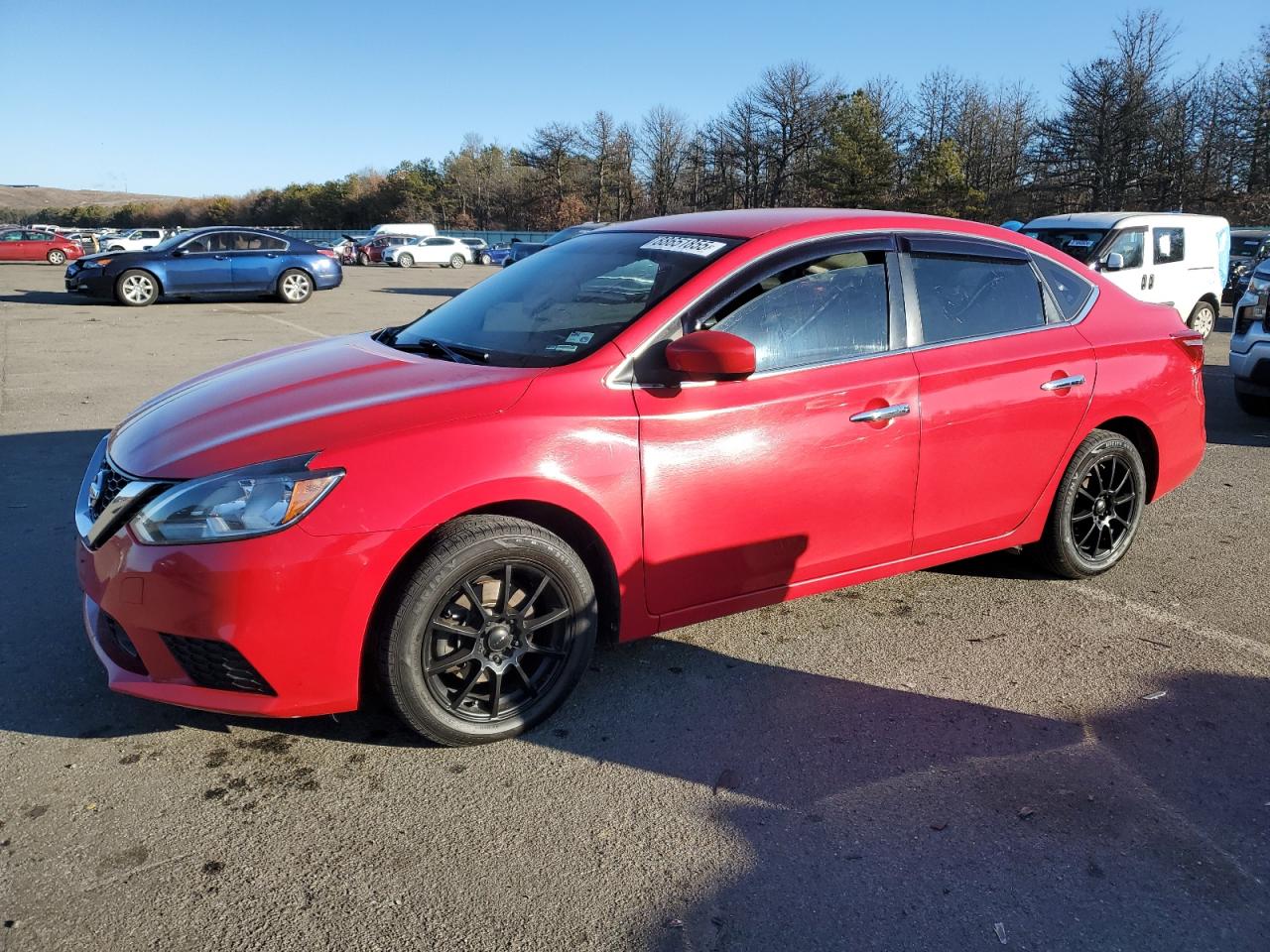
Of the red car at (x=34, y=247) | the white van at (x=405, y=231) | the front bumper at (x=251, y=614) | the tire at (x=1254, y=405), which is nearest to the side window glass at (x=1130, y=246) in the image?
A: the tire at (x=1254, y=405)

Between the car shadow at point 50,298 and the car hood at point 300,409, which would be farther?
the car shadow at point 50,298

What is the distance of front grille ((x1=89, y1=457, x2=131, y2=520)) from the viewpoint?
297 centimetres

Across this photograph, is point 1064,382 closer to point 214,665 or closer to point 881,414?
A: point 881,414

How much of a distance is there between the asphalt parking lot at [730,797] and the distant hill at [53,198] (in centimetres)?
16914

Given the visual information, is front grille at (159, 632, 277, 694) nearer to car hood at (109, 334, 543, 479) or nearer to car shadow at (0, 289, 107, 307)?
car hood at (109, 334, 543, 479)

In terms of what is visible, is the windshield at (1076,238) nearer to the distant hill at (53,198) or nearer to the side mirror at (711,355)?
the side mirror at (711,355)

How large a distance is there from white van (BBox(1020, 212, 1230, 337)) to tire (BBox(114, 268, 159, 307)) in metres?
15.6

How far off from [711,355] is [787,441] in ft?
1.67

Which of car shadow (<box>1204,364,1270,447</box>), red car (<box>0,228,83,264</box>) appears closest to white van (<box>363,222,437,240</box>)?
red car (<box>0,228,83,264</box>)

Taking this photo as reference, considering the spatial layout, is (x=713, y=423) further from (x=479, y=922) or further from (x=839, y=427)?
(x=479, y=922)

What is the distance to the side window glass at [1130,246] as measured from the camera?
12.3m

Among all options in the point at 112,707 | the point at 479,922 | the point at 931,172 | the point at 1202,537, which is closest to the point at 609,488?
the point at 479,922

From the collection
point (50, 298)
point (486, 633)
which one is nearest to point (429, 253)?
point (50, 298)

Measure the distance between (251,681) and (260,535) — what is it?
43 centimetres
